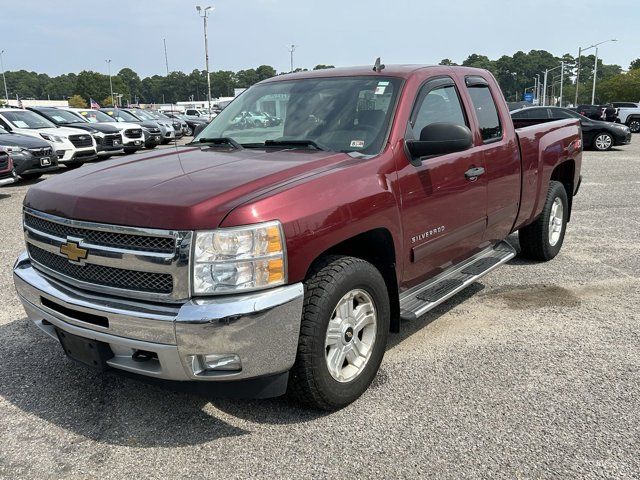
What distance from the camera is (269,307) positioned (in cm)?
261

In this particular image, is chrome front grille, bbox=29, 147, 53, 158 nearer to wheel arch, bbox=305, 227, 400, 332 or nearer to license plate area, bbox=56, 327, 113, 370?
license plate area, bbox=56, 327, 113, 370

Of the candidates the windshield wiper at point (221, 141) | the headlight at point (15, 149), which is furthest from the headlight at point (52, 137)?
the windshield wiper at point (221, 141)

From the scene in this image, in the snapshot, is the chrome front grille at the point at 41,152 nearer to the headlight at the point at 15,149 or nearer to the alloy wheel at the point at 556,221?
the headlight at the point at 15,149

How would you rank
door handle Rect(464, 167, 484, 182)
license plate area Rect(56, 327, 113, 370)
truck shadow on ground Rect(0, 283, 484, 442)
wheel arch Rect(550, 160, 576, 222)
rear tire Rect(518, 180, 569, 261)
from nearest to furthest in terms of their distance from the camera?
license plate area Rect(56, 327, 113, 370), truck shadow on ground Rect(0, 283, 484, 442), door handle Rect(464, 167, 484, 182), rear tire Rect(518, 180, 569, 261), wheel arch Rect(550, 160, 576, 222)

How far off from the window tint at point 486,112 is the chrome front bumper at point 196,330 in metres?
2.56

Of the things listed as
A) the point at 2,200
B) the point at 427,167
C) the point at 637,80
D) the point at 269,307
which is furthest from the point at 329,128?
the point at 637,80

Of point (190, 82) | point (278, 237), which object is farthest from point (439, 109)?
point (190, 82)

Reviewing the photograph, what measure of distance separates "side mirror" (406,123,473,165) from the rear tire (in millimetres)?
2629

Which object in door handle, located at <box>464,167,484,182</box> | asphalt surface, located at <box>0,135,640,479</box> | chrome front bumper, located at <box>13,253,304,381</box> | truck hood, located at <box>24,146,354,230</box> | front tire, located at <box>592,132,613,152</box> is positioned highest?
truck hood, located at <box>24,146,354,230</box>

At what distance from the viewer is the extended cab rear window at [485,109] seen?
455 cm

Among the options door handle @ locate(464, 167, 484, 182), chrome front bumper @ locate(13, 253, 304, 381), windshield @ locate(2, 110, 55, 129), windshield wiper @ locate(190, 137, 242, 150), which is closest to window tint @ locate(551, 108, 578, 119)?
windshield @ locate(2, 110, 55, 129)

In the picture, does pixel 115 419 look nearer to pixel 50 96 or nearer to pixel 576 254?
pixel 576 254

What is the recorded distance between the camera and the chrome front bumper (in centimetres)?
256

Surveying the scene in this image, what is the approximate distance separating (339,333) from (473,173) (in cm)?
178
